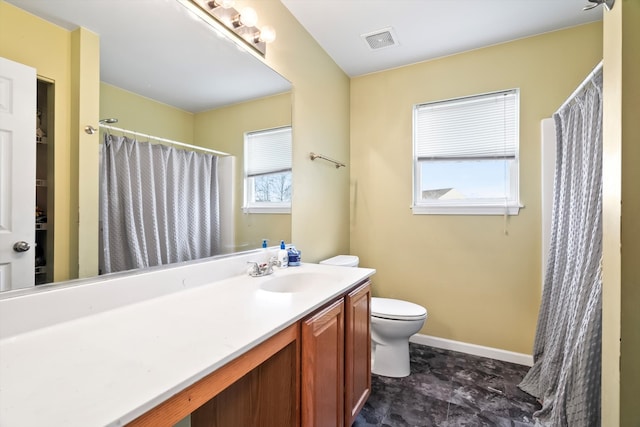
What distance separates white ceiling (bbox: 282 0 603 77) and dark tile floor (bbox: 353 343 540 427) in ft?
7.90

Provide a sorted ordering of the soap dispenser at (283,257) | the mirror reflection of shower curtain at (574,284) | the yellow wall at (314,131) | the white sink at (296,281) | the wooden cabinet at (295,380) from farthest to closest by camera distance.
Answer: the yellow wall at (314,131)
the soap dispenser at (283,257)
the white sink at (296,281)
the mirror reflection of shower curtain at (574,284)
the wooden cabinet at (295,380)

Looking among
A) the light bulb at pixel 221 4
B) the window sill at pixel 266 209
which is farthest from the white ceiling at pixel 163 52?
the window sill at pixel 266 209

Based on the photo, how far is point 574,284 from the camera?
1.50m

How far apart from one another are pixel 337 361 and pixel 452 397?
101 centimetres

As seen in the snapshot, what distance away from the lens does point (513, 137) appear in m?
2.20

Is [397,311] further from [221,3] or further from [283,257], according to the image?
[221,3]

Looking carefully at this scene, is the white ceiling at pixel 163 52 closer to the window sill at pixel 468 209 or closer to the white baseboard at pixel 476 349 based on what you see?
the window sill at pixel 468 209

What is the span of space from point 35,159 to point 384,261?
2348mm

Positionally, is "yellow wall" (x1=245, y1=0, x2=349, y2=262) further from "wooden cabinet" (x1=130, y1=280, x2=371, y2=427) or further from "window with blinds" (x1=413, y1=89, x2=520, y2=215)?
"wooden cabinet" (x1=130, y1=280, x2=371, y2=427)

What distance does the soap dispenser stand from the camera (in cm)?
175

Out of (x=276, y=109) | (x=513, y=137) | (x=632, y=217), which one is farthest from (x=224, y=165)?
(x=513, y=137)

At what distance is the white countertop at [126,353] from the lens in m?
0.50

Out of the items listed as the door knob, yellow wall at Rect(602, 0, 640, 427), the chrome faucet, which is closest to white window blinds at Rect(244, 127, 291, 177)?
the chrome faucet

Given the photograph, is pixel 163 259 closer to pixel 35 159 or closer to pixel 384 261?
pixel 35 159
